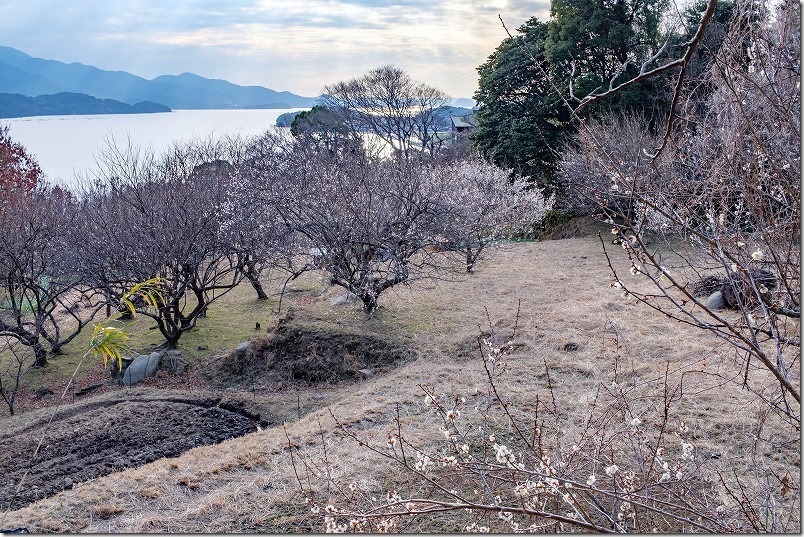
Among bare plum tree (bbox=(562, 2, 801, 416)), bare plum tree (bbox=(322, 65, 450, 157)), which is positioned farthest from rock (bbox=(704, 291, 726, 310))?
bare plum tree (bbox=(322, 65, 450, 157))

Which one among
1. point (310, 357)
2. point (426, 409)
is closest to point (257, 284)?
point (310, 357)

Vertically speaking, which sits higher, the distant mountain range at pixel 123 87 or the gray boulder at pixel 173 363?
the distant mountain range at pixel 123 87

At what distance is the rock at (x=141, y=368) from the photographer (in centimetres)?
873

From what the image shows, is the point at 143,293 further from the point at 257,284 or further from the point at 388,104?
the point at 388,104

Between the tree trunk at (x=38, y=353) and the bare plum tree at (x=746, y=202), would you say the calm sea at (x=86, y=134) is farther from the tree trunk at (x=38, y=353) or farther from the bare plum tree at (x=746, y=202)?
the bare plum tree at (x=746, y=202)

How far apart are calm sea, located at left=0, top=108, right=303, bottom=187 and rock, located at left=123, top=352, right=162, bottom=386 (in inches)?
220

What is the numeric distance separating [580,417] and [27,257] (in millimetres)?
8899

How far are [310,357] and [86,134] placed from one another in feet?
33.5

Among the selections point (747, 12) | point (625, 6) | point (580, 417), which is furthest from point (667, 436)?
point (625, 6)

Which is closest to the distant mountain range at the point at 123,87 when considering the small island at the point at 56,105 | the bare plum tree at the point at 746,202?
the small island at the point at 56,105

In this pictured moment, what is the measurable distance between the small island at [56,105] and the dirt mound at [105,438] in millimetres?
8591

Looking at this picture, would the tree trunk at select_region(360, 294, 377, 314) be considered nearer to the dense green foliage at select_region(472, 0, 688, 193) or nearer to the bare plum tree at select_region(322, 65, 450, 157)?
the dense green foliage at select_region(472, 0, 688, 193)

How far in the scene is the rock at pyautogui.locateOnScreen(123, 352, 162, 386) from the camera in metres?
8.73

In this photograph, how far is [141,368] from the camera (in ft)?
29.2
